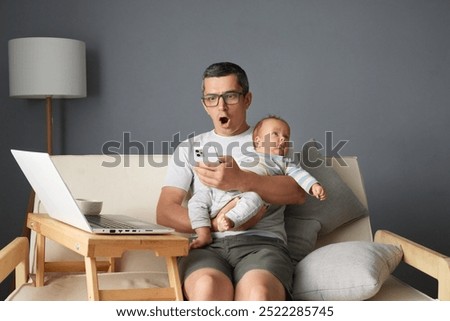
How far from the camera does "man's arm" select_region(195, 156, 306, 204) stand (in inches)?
86.1

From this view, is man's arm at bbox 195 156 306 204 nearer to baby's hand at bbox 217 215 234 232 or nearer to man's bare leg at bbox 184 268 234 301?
baby's hand at bbox 217 215 234 232

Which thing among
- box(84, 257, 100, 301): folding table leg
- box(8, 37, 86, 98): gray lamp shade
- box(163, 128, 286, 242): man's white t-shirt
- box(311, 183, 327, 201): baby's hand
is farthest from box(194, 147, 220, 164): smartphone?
box(8, 37, 86, 98): gray lamp shade

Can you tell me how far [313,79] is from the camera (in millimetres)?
4203

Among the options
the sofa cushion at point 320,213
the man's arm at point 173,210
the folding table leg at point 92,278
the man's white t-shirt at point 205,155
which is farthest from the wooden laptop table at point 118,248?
the sofa cushion at point 320,213

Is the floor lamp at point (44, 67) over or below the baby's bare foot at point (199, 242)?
over

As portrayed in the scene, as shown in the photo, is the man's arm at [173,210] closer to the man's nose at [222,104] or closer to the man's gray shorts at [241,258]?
the man's gray shorts at [241,258]

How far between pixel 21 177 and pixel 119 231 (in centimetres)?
248

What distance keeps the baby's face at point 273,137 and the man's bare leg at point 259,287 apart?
1.66 ft

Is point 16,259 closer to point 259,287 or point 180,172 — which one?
point 180,172

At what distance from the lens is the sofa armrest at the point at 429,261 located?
6.63ft

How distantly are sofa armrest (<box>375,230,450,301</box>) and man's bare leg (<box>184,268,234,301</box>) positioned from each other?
1.97 feet

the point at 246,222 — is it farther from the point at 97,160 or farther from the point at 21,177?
the point at 21,177

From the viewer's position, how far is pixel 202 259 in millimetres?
2111

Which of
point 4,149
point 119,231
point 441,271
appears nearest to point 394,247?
point 441,271
